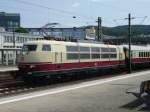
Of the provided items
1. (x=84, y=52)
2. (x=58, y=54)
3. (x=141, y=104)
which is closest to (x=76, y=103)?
(x=141, y=104)

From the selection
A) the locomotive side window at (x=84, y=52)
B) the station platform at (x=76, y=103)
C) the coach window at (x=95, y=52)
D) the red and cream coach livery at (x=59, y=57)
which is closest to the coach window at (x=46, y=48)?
the red and cream coach livery at (x=59, y=57)

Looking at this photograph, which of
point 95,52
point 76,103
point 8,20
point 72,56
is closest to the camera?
point 76,103

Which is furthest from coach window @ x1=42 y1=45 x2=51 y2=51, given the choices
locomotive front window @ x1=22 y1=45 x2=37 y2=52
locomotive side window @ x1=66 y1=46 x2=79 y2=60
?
locomotive side window @ x1=66 y1=46 x2=79 y2=60

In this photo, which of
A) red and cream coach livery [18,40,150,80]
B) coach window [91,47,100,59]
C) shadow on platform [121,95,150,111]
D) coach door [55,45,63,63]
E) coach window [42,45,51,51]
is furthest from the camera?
coach window [91,47,100,59]

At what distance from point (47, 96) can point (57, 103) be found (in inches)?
92.0

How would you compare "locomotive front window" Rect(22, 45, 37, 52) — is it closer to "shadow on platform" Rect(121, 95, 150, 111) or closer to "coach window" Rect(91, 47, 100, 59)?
"coach window" Rect(91, 47, 100, 59)

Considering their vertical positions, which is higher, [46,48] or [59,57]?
[46,48]

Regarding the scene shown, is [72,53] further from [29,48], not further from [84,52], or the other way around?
[29,48]

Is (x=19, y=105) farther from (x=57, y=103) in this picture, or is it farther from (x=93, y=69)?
(x=93, y=69)

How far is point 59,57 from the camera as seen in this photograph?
28.7 metres

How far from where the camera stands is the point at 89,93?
64.6 ft

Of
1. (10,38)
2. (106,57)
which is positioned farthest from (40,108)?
(10,38)

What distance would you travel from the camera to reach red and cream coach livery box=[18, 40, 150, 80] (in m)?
26.9

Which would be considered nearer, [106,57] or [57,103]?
[57,103]
